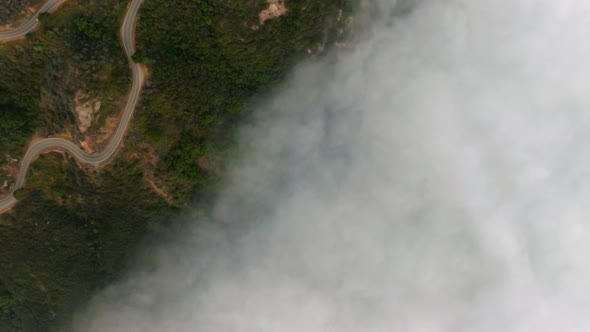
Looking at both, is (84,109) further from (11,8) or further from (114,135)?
(11,8)

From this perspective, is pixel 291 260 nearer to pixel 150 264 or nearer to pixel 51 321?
pixel 150 264

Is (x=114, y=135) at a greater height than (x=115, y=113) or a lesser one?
lesser

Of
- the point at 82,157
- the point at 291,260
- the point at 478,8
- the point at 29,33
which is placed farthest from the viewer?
the point at 291,260

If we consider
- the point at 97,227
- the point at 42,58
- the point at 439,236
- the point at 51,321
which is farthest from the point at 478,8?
the point at 51,321

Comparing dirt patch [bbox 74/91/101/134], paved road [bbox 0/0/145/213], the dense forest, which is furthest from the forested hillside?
dirt patch [bbox 74/91/101/134]

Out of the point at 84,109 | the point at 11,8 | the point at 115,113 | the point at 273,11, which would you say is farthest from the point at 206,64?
the point at 11,8
